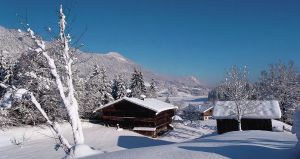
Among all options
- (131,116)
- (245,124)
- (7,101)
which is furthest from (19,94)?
(131,116)

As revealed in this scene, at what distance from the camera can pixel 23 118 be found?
1704 inches

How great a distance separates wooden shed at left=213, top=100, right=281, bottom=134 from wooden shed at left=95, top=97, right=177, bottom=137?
8816 mm

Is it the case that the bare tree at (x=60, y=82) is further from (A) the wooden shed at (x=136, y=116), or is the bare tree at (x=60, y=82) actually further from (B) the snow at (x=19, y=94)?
(A) the wooden shed at (x=136, y=116)

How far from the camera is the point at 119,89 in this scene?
6700 cm

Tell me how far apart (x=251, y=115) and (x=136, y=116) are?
52.1ft

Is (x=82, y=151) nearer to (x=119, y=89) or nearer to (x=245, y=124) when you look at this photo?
(x=245, y=124)

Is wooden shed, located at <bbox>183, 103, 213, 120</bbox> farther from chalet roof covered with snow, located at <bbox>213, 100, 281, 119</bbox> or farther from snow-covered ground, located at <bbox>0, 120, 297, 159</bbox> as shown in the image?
chalet roof covered with snow, located at <bbox>213, 100, 281, 119</bbox>

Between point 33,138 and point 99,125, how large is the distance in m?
11.5

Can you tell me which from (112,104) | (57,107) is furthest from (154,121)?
(57,107)

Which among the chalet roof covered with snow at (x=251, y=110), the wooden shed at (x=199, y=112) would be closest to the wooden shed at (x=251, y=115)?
the chalet roof covered with snow at (x=251, y=110)

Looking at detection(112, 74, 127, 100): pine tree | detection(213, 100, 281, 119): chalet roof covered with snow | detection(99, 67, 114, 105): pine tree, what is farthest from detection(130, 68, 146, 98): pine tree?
detection(213, 100, 281, 119): chalet roof covered with snow

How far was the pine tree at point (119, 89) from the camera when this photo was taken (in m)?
66.9

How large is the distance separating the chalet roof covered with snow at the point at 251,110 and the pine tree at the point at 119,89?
27.9 m

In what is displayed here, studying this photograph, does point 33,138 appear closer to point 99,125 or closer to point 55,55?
point 99,125
